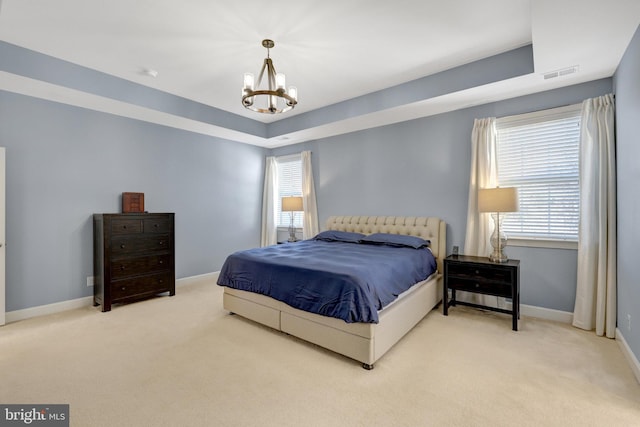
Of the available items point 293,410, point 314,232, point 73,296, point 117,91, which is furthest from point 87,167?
point 293,410

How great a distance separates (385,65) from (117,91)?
3343 millimetres

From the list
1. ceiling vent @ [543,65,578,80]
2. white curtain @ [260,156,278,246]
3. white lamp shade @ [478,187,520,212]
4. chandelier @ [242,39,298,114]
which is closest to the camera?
chandelier @ [242,39,298,114]

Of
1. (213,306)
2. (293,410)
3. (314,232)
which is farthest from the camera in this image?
(314,232)

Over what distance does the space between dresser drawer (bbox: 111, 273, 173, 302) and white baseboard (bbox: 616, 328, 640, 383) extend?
5.13m

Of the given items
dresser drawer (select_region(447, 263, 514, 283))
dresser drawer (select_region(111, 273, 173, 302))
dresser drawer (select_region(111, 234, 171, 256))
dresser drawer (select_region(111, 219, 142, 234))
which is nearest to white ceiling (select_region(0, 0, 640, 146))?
dresser drawer (select_region(111, 219, 142, 234))

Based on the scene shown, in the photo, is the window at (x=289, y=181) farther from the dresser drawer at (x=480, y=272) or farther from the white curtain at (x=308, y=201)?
the dresser drawer at (x=480, y=272)

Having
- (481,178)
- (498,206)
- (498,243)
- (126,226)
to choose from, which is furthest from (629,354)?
(126,226)

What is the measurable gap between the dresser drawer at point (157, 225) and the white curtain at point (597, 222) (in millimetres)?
5206

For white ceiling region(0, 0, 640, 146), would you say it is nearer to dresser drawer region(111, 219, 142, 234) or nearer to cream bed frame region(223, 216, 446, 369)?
dresser drawer region(111, 219, 142, 234)

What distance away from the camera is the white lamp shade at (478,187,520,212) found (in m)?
3.26

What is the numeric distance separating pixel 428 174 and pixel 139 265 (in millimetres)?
4323

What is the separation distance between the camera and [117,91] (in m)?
3.71

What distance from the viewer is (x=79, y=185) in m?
3.91

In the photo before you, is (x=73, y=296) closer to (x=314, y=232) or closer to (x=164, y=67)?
(x=164, y=67)
